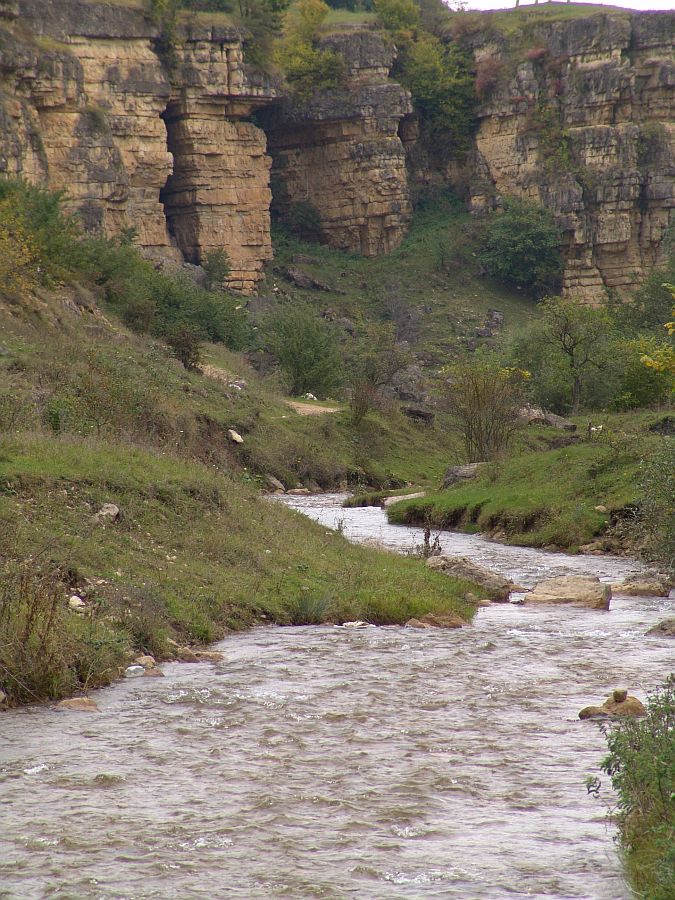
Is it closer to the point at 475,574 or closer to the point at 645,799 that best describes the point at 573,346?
the point at 475,574

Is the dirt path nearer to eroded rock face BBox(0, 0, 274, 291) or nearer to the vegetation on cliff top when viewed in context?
eroded rock face BBox(0, 0, 274, 291)

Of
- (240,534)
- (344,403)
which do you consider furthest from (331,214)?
(240,534)

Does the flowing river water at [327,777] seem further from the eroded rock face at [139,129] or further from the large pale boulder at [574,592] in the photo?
the eroded rock face at [139,129]

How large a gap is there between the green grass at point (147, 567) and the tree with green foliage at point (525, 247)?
178 feet

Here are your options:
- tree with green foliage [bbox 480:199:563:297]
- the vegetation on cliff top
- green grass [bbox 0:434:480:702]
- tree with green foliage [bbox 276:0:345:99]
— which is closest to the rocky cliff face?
tree with green foliage [bbox 480:199:563:297]

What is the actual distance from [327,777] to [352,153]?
67.0 m

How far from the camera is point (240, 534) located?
1642cm

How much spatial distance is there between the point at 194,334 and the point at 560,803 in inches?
1349

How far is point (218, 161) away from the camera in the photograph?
217 ft

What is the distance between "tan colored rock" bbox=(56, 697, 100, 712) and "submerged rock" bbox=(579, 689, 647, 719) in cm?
410

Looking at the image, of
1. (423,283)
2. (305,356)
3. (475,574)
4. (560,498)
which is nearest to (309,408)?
(305,356)

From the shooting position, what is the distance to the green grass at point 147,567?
10.3m

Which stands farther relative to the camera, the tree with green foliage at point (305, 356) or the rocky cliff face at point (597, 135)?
the rocky cliff face at point (597, 135)

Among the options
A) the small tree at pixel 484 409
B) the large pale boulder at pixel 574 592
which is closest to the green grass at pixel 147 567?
the large pale boulder at pixel 574 592
